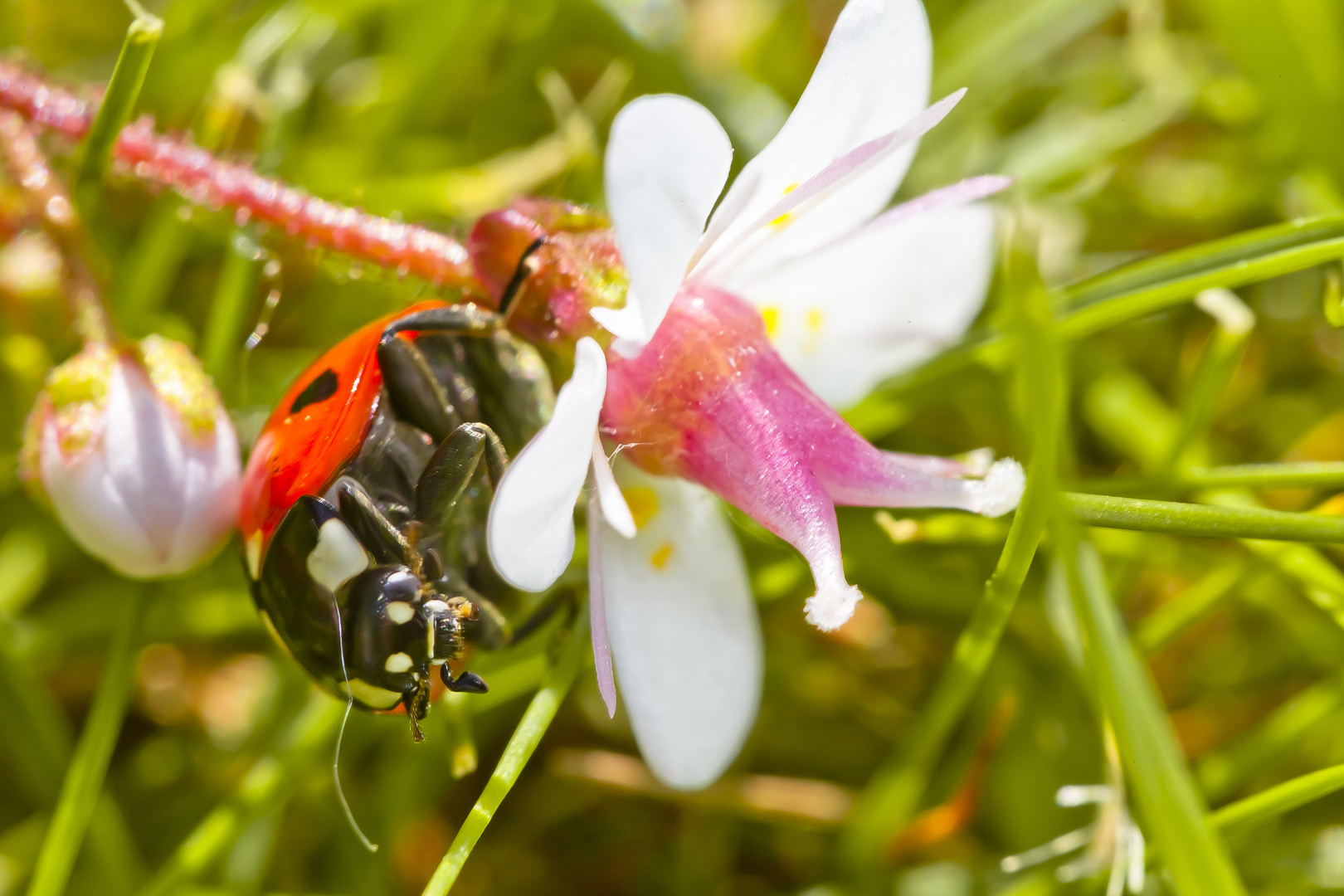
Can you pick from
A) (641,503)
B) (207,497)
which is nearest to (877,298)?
(641,503)

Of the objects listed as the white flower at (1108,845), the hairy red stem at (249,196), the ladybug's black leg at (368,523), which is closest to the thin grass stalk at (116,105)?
the hairy red stem at (249,196)

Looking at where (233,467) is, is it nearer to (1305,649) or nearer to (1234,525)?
(1234,525)

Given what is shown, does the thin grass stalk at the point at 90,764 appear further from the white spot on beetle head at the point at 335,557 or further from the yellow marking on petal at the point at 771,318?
the yellow marking on petal at the point at 771,318

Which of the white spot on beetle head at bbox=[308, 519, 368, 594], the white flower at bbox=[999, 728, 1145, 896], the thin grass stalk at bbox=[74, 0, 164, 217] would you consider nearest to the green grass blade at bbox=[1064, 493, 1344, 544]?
the white flower at bbox=[999, 728, 1145, 896]

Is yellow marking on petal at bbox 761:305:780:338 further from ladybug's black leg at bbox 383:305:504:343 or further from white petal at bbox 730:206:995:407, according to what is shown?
ladybug's black leg at bbox 383:305:504:343

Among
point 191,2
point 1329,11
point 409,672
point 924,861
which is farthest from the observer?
point 191,2

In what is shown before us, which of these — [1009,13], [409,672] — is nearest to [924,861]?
[409,672]
